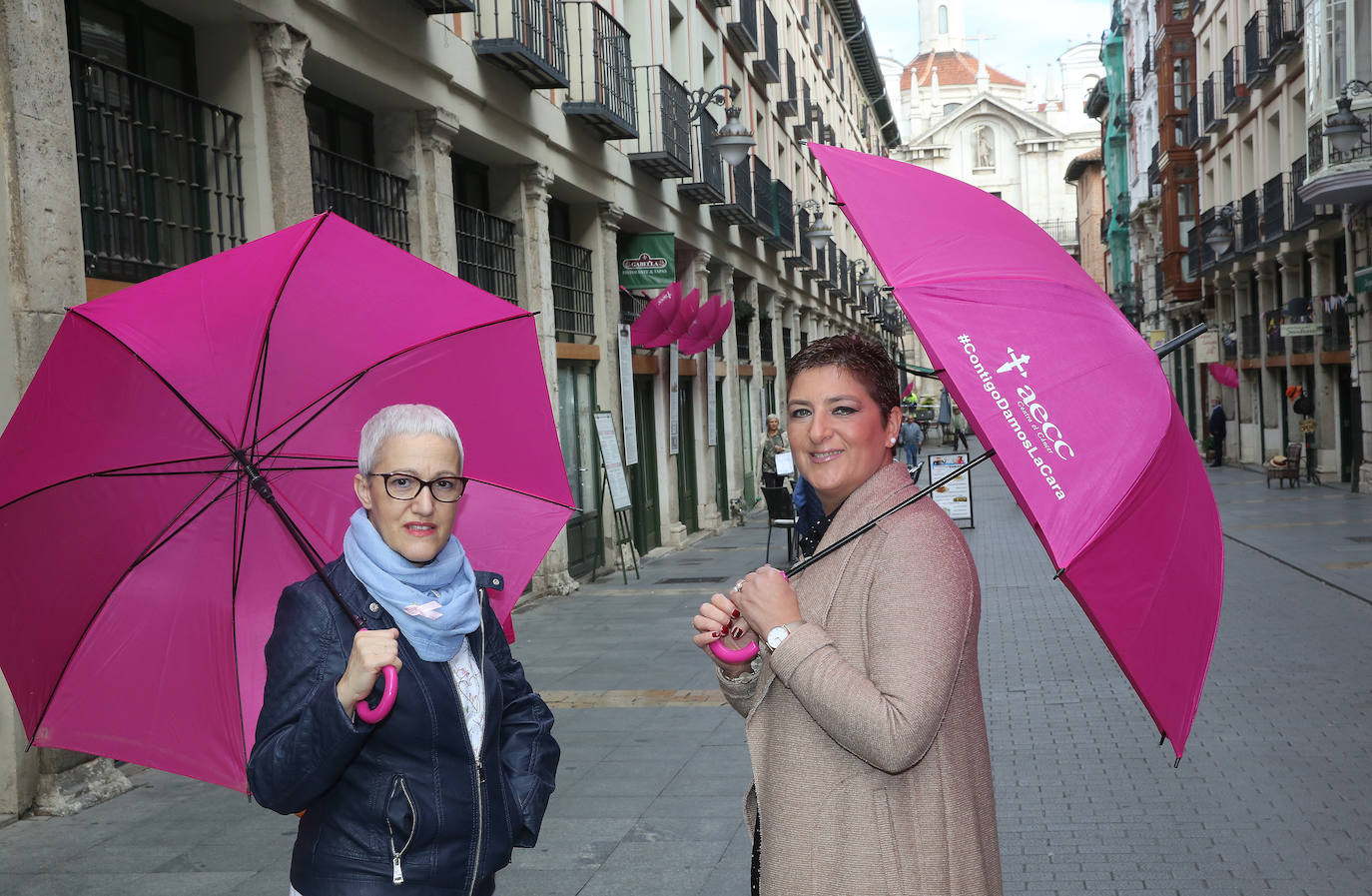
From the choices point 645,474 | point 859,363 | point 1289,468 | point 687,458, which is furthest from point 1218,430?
point 859,363

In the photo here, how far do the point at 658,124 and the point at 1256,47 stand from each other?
1674 centimetres

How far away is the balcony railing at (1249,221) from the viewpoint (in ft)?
102

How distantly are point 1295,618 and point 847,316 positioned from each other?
36345 mm

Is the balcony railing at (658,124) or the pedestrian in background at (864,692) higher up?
the balcony railing at (658,124)

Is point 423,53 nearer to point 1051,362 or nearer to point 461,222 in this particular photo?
point 461,222

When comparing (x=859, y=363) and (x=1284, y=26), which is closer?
(x=859, y=363)

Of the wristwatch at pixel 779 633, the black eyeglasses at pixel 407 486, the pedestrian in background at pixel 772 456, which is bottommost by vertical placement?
the pedestrian in background at pixel 772 456

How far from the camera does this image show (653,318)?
56.6 feet

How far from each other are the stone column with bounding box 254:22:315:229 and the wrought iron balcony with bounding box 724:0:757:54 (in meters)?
16.5

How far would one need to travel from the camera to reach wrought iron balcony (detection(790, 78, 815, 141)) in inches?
1342

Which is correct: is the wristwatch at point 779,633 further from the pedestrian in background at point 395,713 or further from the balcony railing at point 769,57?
the balcony railing at point 769,57

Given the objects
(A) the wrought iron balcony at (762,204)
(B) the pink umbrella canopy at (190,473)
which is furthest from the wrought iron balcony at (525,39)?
(A) the wrought iron balcony at (762,204)

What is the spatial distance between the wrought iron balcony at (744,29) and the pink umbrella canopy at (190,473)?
2239cm

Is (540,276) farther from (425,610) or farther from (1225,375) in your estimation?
(1225,375)
